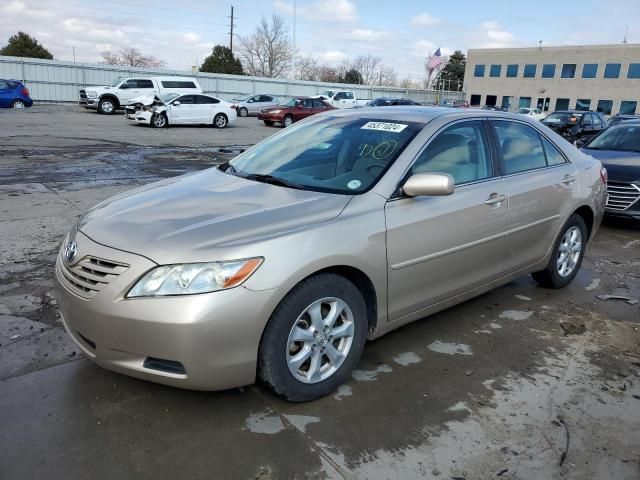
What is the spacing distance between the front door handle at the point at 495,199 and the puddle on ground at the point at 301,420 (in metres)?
2.01

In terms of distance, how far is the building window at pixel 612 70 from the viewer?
59.9 metres

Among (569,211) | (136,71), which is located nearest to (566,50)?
(136,71)

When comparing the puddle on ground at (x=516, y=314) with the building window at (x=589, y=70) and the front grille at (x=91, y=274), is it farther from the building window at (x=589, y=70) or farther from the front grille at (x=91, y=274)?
the building window at (x=589, y=70)

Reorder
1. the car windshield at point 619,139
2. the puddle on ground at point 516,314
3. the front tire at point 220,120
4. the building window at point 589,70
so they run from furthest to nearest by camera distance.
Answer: the building window at point 589,70
the front tire at point 220,120
the car windshield at point 619,139
the puddle on ground at point 516,314

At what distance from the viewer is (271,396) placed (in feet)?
9.90

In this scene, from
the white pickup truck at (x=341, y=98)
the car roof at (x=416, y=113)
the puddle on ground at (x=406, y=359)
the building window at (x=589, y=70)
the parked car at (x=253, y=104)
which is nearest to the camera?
the puddle on ground at (x=406, y=359)

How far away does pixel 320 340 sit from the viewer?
2922 mm

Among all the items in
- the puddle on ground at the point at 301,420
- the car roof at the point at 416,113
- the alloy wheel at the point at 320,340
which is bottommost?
the puddle on ground at the point at 301,420

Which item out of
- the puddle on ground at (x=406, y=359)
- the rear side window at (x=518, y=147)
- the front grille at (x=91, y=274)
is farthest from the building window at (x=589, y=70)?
the front grille at (x=91, y=274)

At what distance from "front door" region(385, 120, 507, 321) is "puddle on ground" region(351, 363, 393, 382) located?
1.20 feet

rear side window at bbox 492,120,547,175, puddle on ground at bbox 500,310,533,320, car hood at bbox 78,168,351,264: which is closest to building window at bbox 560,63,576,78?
rear side window at bbox 492,120,547,175

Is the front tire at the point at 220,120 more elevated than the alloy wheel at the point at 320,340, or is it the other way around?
the front tire at the point at 220,120

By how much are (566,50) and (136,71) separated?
52.2 meters

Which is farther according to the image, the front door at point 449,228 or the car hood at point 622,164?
the car hood at point 622,164
